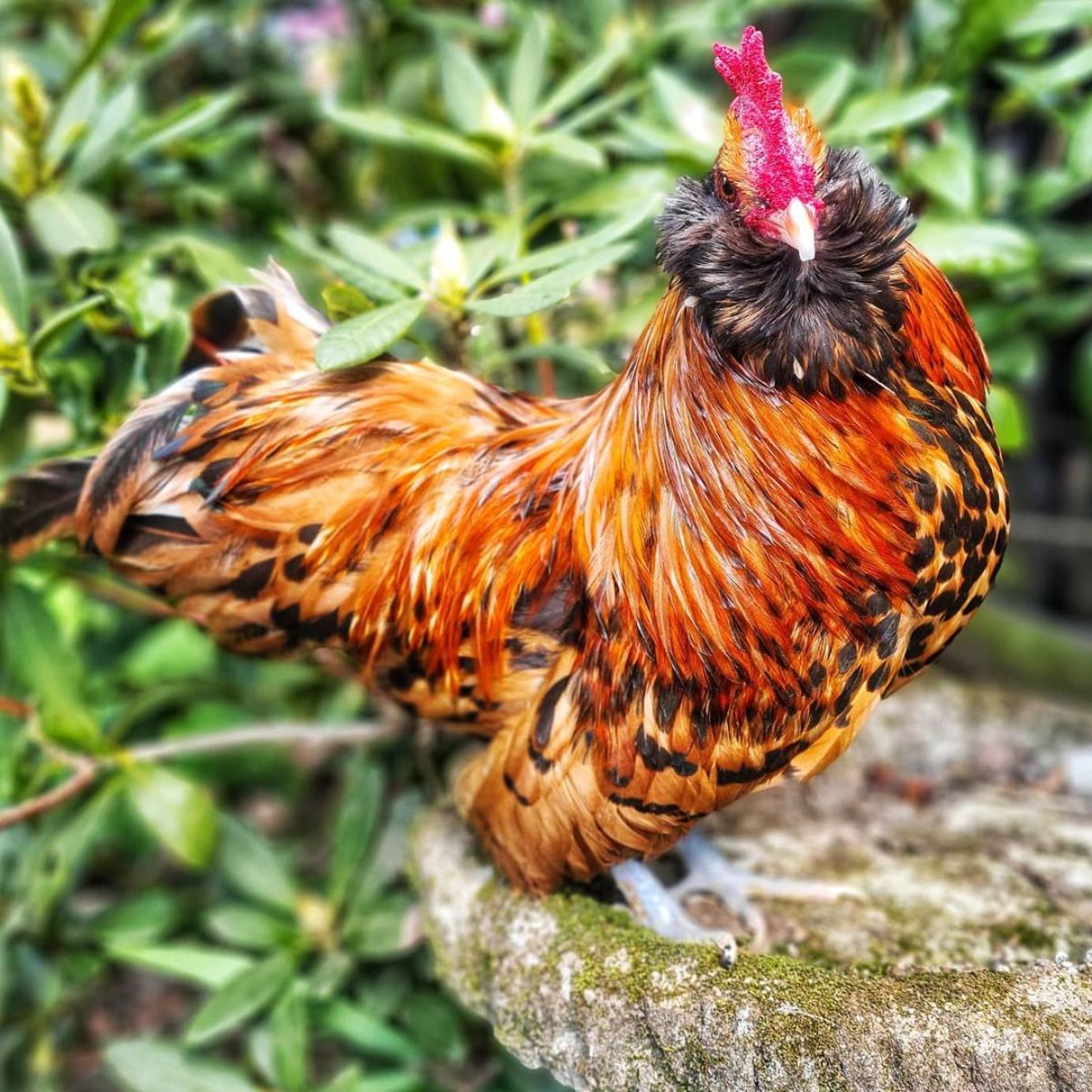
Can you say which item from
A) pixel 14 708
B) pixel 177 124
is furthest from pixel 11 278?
pixel 14 708

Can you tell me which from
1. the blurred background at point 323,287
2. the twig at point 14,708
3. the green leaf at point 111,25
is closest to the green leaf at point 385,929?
the blurred background at point 323,287

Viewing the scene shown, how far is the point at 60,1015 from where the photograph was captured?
290 centimetres

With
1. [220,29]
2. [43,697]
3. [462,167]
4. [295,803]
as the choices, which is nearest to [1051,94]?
[462,167]

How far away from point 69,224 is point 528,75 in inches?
39.6

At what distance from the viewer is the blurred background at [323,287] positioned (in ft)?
7.12

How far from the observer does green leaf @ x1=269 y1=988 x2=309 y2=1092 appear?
2.22 m

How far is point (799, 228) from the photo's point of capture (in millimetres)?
1351

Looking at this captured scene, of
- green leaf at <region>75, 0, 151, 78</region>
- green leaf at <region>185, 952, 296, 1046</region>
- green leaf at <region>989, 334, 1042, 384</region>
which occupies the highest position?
green leaf at <region>75, 0, 151, 78</region>

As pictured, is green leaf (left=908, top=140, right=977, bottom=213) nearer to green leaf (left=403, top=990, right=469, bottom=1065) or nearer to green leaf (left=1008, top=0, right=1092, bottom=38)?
green leaf (left=1008, top=0, right=1092, bottom=38)

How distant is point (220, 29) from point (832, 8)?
1988 millimetres

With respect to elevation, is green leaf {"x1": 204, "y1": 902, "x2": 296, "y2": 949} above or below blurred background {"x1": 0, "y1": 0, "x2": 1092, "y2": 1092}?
below

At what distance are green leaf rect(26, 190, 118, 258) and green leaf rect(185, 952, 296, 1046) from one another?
1566mm

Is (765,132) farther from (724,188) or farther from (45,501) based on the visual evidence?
(45,501)

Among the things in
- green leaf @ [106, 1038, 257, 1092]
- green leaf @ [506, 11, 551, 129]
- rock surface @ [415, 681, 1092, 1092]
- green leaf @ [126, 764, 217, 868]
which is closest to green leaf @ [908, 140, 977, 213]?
green leaf @ [506, 11, 551, 129]
